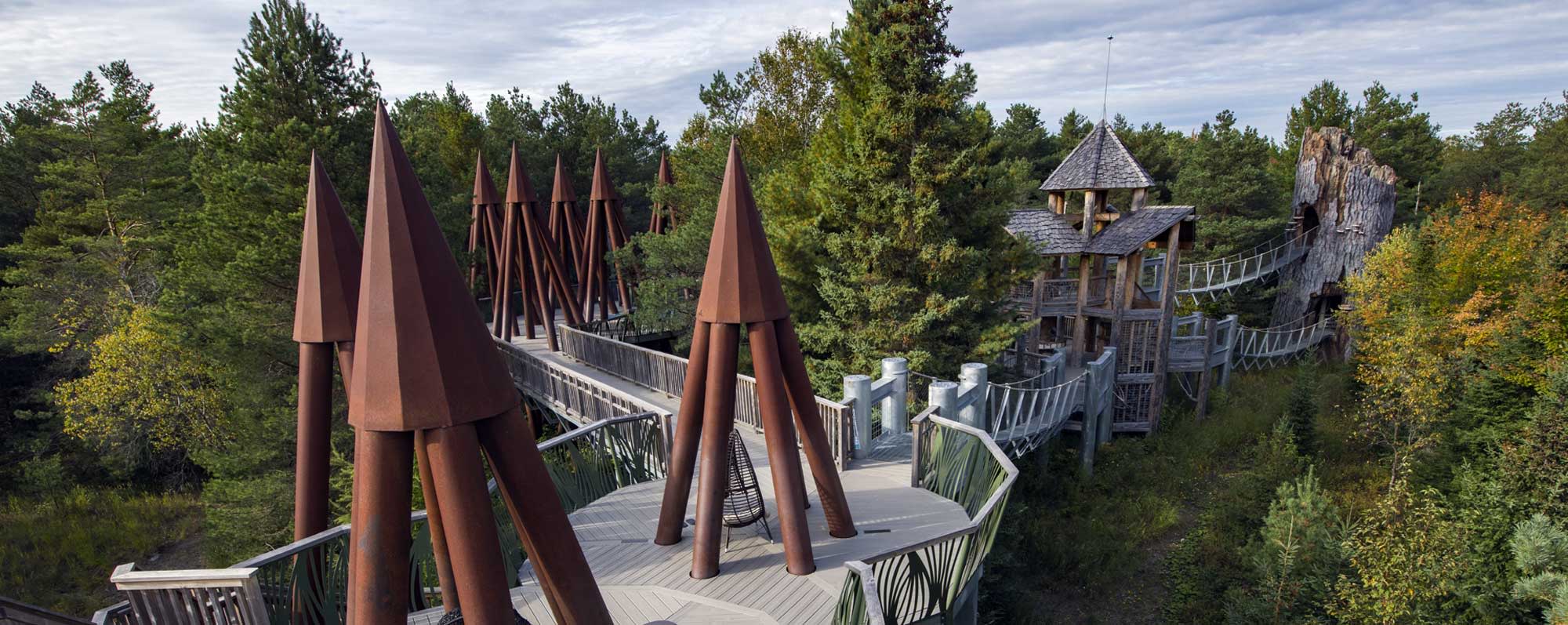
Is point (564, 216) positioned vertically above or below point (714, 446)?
above

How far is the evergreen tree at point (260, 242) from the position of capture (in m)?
14.4

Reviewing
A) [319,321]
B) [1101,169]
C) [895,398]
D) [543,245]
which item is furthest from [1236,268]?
[319,321]

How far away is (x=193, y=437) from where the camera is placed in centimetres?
1978

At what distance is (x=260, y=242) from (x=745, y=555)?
46.5 ft

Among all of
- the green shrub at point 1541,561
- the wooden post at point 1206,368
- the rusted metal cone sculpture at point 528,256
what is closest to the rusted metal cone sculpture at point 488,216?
the rusted metal cone sculpture at point 528,256

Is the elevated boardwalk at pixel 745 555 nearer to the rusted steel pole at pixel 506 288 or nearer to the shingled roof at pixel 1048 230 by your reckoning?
the shingled roof at pixel 1048 230

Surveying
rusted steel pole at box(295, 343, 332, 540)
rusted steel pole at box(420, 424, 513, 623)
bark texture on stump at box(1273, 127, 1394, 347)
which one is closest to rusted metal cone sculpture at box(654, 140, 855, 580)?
rusted steel pole at box(420, 424, 513, 623)

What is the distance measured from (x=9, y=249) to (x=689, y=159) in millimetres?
20575

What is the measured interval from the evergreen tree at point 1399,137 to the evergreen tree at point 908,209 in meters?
26.2

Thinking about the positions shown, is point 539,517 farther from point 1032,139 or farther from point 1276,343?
point 1032,139

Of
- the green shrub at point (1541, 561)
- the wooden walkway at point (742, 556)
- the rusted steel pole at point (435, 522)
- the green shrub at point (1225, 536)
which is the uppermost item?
the rusted steel pole at point (435, 522)

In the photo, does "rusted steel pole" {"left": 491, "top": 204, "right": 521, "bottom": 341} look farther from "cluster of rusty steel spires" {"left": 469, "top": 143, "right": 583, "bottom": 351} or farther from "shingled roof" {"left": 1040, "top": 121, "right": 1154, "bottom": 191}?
"shingled roof" {"left": 1040, "top": 121, "right": 1154, "bottom": 191}

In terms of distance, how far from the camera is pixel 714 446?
22.0 ft

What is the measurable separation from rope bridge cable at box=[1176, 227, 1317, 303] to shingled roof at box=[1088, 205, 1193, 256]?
822cm
